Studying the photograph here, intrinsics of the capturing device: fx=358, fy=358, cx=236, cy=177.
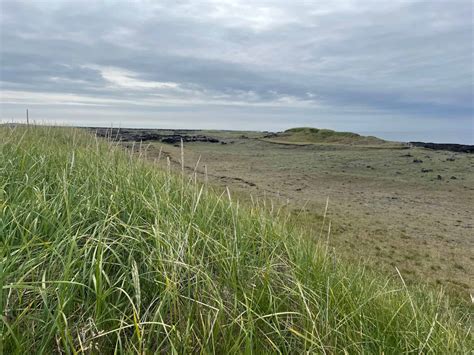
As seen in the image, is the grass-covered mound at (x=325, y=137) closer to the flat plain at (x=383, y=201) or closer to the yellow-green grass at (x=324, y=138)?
the yellow-green grass at (x=324, y=138)

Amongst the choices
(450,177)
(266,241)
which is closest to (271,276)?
(266,241)

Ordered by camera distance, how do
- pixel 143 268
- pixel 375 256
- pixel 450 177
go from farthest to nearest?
pixel 450 177 → pixel 375 256 → pixel 143 268

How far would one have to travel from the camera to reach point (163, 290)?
202 cm

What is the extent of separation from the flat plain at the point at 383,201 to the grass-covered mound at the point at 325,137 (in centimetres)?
992

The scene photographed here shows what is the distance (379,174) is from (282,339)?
49.6 ft

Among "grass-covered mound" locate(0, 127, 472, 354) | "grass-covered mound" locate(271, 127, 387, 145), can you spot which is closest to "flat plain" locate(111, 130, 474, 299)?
"grass-covered mound" locate(0, 127, 472, 354)

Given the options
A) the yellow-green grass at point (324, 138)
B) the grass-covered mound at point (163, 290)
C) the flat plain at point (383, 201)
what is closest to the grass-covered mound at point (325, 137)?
the yellow-green grass at point (324, 138)

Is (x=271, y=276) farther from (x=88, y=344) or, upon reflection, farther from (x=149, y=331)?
(x=88, y=344)

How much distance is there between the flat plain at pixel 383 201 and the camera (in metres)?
5.87

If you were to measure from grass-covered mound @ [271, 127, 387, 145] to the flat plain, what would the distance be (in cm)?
992

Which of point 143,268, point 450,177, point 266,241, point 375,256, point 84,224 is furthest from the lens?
point 450,177

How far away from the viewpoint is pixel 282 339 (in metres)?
1.97

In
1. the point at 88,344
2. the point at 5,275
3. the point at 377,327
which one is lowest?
the point at 377,327

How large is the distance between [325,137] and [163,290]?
34921 mm
